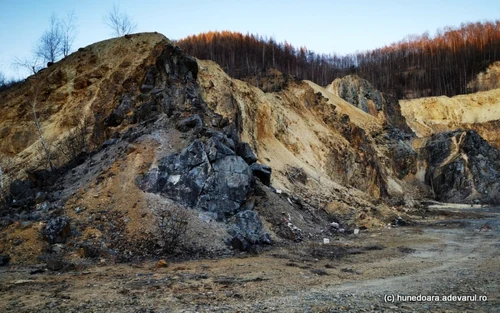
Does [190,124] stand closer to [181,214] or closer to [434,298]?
[181,214]

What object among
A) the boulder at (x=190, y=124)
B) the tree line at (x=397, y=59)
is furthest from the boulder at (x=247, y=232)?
the tree line at (x=397, y=59)

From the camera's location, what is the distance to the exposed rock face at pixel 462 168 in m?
41.7

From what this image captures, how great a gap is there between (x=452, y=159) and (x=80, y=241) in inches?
1793

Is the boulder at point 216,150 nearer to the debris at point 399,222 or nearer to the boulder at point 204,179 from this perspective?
the boulder at point 204,179

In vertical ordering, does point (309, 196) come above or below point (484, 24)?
below

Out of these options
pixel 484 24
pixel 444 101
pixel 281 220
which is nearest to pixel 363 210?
pixel 281 220

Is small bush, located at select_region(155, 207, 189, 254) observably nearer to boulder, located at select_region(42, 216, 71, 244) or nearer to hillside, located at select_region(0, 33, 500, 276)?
hillside, located at select_region(0, 33, 500, 276)

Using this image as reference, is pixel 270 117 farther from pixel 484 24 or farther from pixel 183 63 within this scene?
pixel 484 24

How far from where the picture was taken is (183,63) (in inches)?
889

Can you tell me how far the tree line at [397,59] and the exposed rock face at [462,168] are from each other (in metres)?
23.0

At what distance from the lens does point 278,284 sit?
29.0ft

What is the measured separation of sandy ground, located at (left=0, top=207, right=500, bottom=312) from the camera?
695 cm

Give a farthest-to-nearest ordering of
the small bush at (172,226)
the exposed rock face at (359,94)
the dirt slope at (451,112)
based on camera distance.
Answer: the dirt slope at (451,112), the exposed rock face at (359,94), the small bush at (172,226)

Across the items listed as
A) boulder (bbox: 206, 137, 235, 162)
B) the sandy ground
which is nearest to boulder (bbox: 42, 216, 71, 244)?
the sandy ground
